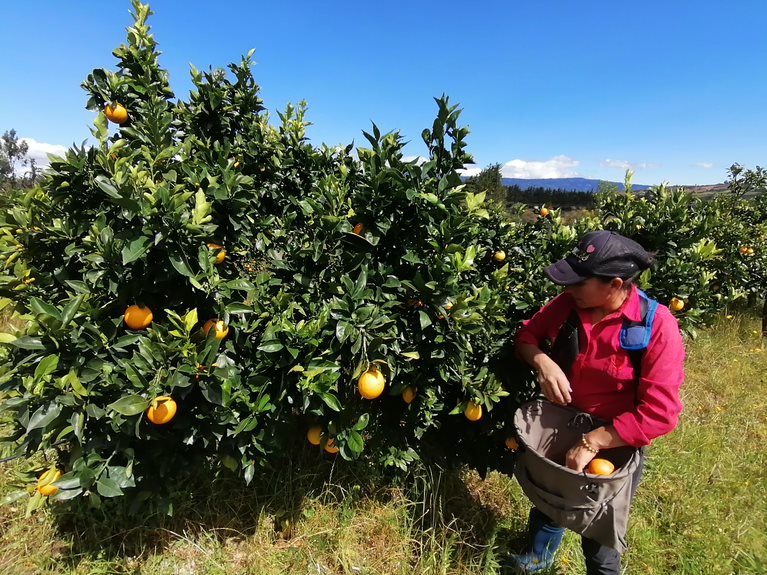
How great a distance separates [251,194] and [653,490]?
2.77 metres

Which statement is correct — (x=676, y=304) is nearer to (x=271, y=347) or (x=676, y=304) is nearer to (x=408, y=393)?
(x=408, y=393)

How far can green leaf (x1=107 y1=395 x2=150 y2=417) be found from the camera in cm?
137

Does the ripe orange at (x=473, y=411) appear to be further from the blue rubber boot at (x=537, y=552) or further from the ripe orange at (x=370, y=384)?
the blue rubber boot at (x=537, y=552)

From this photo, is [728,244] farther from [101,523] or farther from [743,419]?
[101,523]

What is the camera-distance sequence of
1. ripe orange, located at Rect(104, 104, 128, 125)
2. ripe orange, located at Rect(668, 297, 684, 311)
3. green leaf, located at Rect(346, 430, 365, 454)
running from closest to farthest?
green leaf, located at Rect(346, 430, 365, 454) < ripe orange, located at Rect(104, 104, 128, 125) < ripe orange, located at Rect(668, 297, 684, 311)

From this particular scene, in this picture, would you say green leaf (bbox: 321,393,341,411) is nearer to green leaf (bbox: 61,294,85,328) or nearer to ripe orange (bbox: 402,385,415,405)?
ripe orange (bbox: 402,385,415,405)

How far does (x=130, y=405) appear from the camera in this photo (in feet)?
4.56

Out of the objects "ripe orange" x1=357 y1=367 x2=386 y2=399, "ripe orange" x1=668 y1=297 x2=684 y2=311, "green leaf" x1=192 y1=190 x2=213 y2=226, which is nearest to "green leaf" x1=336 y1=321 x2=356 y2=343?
"ripe orange" x1=357 y1=367 x2=386 y2=399

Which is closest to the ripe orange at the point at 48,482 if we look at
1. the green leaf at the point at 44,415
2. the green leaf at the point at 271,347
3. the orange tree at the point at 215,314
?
the orange tree at the point at 215,314

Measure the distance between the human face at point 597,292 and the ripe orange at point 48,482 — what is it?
203cm

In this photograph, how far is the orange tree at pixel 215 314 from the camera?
57.4 inches

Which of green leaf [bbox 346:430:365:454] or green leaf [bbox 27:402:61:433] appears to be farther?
green leaf [bbox 346:430:365:454]

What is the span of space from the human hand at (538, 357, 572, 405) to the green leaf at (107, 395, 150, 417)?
4.66 feet

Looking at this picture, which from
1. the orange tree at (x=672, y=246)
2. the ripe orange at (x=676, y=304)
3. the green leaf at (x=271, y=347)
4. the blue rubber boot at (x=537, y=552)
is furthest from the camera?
the orange tree at (x=672, y=246)
